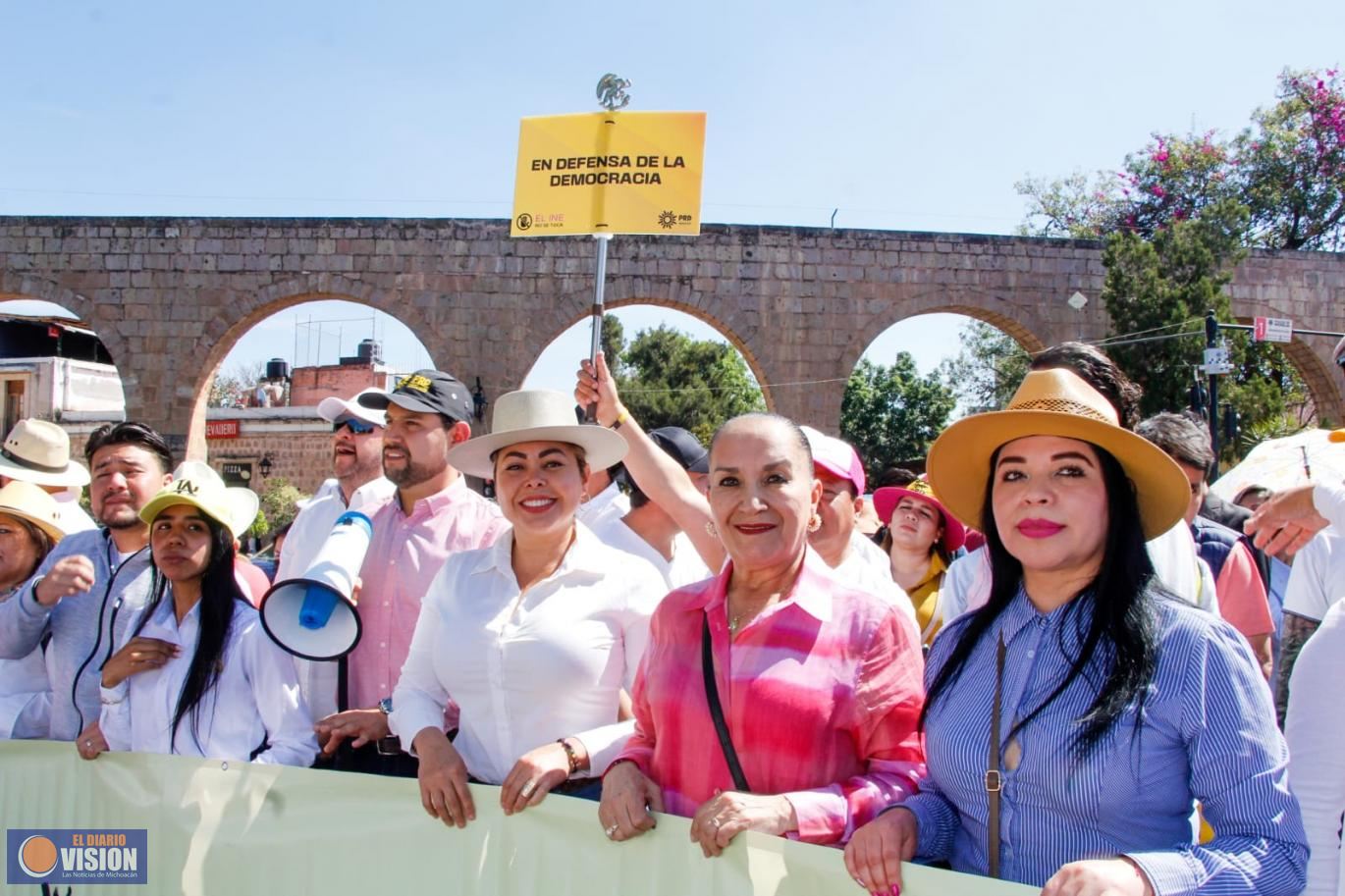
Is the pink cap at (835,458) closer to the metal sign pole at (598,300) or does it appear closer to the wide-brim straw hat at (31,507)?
the metal sign pole at (598,300)

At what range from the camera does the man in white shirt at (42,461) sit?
4.61 meters

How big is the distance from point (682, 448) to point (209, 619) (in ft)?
Result: 6.57

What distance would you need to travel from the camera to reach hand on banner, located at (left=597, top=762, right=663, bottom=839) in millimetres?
2188

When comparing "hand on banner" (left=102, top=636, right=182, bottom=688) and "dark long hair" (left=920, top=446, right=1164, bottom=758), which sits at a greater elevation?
"dark long hair" (left=920, top=446, right=1164, bottom=758)

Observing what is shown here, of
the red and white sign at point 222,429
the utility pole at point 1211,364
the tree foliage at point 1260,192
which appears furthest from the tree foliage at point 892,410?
the utility pole at point 1211,364

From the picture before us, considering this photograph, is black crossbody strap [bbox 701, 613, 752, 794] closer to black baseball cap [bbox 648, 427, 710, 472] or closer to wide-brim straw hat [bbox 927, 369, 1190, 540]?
wide-brim straw hat [bbox 927, 369, 1190, 540]

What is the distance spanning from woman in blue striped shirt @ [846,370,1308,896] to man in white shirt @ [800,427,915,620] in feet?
3.72

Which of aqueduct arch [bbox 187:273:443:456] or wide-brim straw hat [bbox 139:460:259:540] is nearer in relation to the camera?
wide-brim straw hat [bbox 139:460:259:540]

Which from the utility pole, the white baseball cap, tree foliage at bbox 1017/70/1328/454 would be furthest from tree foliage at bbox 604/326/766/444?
the white baseball cap

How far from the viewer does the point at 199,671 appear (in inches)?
116

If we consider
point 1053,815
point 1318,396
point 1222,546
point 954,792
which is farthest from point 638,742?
point 1318,396

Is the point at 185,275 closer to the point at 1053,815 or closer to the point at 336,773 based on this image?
the point at 336,773

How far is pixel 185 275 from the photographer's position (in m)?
17.8

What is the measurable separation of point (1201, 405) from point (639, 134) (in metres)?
15.1
